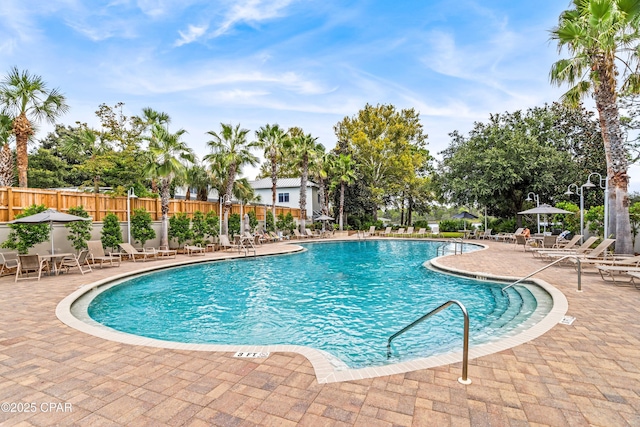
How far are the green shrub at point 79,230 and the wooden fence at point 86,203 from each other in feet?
1.70

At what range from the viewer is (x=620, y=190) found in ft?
35.7

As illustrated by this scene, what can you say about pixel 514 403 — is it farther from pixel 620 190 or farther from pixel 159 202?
pixel 159 202

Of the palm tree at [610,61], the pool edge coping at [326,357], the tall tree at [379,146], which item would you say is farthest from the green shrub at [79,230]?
the tall tree at [379,146]

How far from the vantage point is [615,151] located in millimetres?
10969

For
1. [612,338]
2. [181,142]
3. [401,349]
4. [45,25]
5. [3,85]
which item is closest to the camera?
[612,338]

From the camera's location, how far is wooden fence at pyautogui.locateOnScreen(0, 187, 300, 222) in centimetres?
1033

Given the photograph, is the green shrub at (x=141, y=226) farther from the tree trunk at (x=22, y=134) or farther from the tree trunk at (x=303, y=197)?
the tree trunk at (x=303, y=197)

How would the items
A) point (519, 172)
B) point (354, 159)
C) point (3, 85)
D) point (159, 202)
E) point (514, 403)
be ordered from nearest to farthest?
1. point (514, 403)
2. point (3, 85)
3. point (159, 202)
4. point (519, 172)
5. point (354, 159)

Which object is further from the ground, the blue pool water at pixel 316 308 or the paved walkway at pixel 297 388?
the paved walkway at pixel 297 388

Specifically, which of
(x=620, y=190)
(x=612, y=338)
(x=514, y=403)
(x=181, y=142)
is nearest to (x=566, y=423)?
(x=514, y=403)

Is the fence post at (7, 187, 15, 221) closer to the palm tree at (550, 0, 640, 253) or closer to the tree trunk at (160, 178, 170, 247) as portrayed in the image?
the tree trunk at (160, 178, 170, 247)

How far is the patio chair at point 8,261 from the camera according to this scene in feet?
31.0

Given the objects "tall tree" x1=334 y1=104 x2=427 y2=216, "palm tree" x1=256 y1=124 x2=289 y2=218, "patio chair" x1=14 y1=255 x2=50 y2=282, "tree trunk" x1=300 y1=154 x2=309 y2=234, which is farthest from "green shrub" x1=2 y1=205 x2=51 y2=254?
"tall tree" x1=334 y1=104 x2=427 y2=216

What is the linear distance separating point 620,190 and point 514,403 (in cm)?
1226
